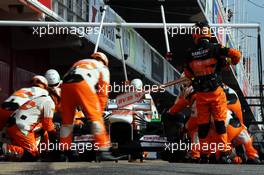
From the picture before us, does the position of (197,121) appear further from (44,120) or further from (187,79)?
(44,120)

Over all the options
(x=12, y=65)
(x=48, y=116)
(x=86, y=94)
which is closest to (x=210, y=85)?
(x=86, y=94)

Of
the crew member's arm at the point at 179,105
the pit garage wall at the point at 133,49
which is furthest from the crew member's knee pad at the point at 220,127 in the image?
the pit garage wall at the point at 133,49

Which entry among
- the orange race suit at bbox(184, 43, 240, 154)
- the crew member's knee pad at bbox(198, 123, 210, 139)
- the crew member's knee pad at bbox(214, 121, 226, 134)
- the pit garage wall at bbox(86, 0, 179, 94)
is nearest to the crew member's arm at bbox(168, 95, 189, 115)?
the orange race suit at bbox(184, 43, 240, 154)

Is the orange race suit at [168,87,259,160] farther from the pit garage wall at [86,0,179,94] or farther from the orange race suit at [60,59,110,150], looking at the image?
the pit garage wall at [86,0,179,94]

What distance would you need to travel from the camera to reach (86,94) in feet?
26.6

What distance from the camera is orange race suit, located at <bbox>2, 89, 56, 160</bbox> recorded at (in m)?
10.1

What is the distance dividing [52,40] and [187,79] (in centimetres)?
641

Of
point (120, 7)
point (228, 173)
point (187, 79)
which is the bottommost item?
point (228, 173)

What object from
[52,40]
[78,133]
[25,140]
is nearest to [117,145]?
[78,133]

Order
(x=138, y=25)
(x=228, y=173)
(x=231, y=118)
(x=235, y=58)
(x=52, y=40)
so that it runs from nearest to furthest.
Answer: (x=228, y=173), (x=235, y=58), (x=231, y=118), (x=138, y=25), (x=52, y=40)

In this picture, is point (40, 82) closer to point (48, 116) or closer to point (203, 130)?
point (48, 116)

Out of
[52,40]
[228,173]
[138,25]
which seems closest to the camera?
[228,173]

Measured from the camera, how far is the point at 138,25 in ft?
38.2

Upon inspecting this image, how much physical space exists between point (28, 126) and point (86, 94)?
2426 mm
